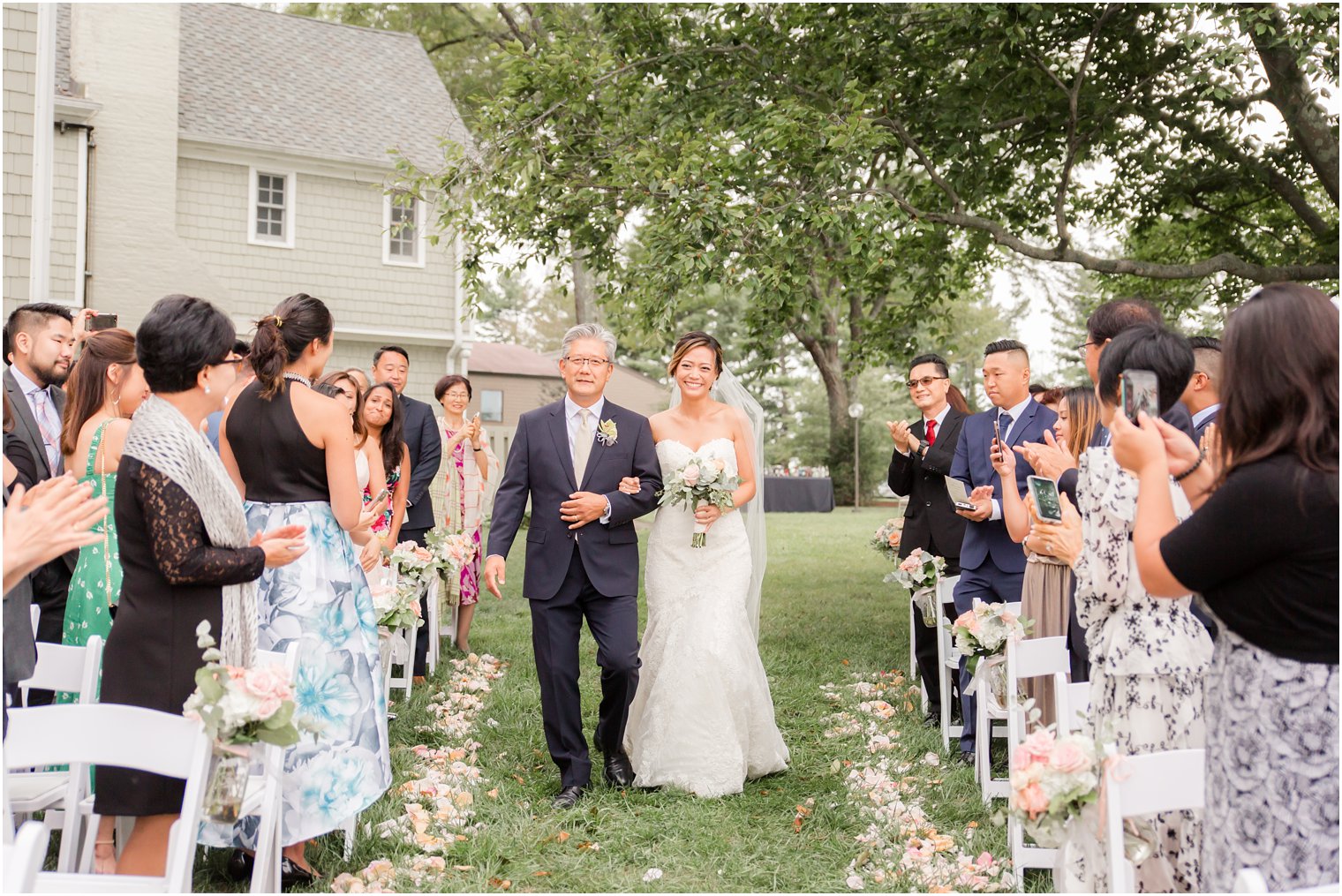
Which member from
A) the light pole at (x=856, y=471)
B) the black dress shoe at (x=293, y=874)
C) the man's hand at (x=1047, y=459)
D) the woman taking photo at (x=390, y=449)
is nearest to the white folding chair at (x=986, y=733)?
the man's hand at (x=1047, y=459)

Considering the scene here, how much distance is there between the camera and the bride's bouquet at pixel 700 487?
5.77m

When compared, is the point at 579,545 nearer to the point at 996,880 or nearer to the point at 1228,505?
the point at 996,880

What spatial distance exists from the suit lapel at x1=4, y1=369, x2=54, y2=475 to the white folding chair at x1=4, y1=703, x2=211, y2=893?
8.32ft

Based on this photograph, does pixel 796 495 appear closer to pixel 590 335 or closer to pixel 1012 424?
pixel 1012 424

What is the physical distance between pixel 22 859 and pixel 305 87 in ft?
69.5

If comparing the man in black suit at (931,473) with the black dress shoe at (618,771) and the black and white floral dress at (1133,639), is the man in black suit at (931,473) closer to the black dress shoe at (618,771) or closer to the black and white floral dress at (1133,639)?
the black dress shoe at (618,771)

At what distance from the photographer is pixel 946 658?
21.9 ft

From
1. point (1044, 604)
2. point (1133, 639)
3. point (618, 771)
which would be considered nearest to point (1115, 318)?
point (1133, 639)

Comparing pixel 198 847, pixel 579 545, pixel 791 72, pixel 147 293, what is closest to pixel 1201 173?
pixel 791 72

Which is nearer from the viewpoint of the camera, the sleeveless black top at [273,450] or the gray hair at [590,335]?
the sleeveless black top at [273,450]

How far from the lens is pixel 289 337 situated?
4414mm

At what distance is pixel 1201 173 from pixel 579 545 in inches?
338

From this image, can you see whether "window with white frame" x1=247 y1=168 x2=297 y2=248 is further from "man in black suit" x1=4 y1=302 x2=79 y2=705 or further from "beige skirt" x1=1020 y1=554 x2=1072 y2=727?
"beige skirt" x1=1020 y1=554 x2=1072 y2=727

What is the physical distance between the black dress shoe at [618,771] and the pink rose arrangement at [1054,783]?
10.5 ft
